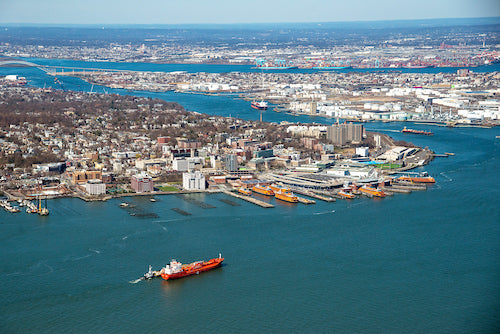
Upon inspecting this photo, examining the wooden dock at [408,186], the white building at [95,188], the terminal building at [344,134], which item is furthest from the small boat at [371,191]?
the terminal building at [344,134]

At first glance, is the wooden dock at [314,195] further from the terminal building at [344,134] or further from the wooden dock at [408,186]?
the terminal building at [344,134]

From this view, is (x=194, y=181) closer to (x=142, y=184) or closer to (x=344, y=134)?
(x=142, y=184)

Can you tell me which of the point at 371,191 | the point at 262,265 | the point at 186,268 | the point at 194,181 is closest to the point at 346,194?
the point at 371,191

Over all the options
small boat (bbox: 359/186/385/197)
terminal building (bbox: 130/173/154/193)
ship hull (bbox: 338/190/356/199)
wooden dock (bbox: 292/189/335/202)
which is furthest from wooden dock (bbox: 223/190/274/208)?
small boat (bbox: 359/186/385/197)

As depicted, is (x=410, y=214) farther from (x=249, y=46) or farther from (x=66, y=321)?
(x=249, y=46)

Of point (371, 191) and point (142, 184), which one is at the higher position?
point (142, 184)

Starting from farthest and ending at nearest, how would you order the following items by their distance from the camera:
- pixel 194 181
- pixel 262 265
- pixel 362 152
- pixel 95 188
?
pixel 362 152 < pixel 194 181 < pixel 95 188 < pixel 262 265

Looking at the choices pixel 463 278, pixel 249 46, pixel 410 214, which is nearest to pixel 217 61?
pixel 249 46
